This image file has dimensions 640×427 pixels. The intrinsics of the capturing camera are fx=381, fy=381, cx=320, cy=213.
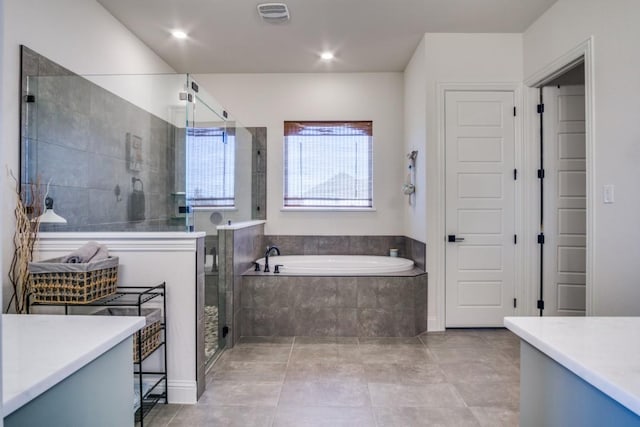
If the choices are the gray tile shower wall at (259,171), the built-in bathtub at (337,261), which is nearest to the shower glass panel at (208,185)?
the built-in bathtub at (337,261)

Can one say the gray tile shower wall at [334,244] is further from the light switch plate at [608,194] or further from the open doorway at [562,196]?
the light switch plate at [608,194]

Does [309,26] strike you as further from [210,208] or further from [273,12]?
[210,208]

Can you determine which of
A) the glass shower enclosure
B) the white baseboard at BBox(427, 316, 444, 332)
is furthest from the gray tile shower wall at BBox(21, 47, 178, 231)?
the white baseboard at BBox(427, 316, 444, 332)

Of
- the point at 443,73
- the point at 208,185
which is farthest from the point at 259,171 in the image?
the point at 443,73

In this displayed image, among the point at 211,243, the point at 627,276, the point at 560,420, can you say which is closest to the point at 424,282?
the point at 627,276

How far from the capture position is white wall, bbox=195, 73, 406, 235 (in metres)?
4.43

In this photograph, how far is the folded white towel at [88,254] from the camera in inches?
73.9

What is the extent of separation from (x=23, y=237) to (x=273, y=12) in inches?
91.6

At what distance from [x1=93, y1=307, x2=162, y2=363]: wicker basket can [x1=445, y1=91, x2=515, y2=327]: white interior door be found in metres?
2.46

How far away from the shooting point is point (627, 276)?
7.66 feet

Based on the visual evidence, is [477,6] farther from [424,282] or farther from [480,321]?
[480,321]

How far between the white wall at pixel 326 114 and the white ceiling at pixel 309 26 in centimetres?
Answer: 30

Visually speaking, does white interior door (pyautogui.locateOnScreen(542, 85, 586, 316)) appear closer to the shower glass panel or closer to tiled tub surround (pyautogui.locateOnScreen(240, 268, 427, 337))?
tiled tub surround (pyautogui.locateOnScreen(240, 268, 427, 337))

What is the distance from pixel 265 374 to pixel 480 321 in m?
2.05
